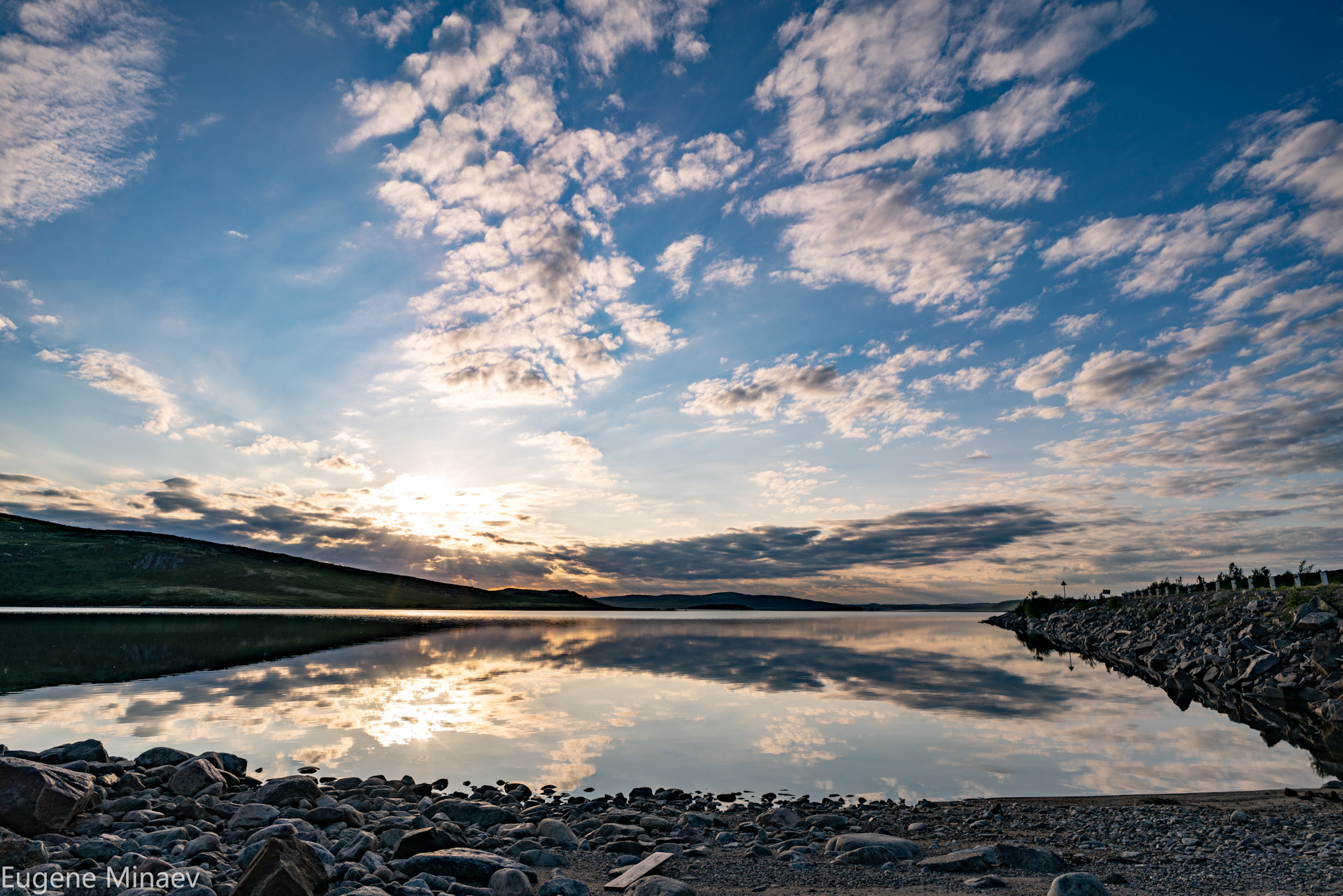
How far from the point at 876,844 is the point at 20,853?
12.1 m

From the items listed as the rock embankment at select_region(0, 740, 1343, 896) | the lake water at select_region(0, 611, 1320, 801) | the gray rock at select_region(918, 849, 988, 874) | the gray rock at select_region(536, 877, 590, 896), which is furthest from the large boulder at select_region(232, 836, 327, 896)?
the gray rock at select_region(918, 849, 988, 874)

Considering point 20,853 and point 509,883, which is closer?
point 509,883

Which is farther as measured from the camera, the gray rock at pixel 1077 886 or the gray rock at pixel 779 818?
the gray rock at pixel 779 818

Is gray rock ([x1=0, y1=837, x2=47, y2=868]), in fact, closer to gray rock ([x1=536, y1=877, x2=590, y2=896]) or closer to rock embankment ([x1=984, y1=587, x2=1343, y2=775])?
gray rock ([x1=536, y1=877, x2=590, y2=896])

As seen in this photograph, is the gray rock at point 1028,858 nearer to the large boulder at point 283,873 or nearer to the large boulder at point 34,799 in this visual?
the large boulder at point 283,873

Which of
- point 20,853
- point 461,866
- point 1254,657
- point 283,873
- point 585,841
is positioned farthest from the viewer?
point 1254,657

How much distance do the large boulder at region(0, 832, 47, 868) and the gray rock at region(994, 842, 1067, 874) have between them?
13.5 metres

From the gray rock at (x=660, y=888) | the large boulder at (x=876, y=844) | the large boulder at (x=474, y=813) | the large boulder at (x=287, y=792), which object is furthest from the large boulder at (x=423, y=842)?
the large boulder at (x=876, y=844)

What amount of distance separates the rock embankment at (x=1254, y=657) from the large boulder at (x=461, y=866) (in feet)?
67.1

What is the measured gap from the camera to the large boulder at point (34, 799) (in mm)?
10031

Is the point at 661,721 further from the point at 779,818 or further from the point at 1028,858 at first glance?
the point at 1028,858

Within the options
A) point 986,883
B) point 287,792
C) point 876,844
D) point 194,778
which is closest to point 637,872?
point 876,844

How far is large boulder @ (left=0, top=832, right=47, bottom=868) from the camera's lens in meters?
8.52

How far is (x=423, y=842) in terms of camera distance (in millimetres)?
9930
